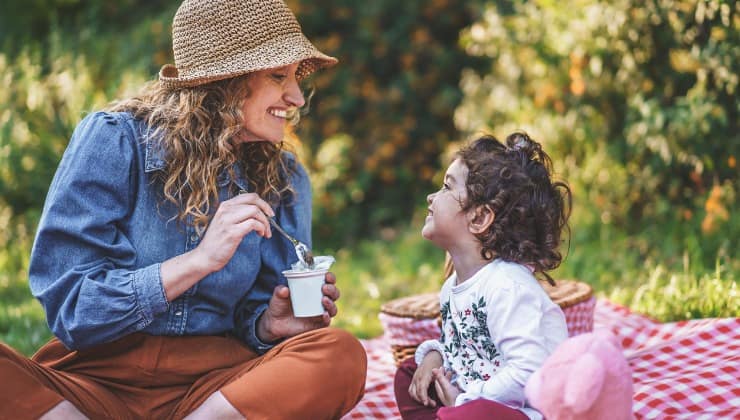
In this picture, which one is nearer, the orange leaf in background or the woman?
the woman

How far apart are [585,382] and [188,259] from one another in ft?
3.69

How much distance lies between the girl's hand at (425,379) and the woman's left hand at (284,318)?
1.04ft

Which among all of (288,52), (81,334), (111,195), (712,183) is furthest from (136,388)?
(712,183)

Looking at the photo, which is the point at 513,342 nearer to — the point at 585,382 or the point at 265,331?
the point at 585,382

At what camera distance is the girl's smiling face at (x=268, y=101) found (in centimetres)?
268

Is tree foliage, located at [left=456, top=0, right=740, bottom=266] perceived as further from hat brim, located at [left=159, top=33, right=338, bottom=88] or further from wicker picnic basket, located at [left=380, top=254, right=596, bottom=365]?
hat brim, located at [left=159, top=33, right=338, bottom=88]

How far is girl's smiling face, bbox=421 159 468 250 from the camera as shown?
8.27 feet

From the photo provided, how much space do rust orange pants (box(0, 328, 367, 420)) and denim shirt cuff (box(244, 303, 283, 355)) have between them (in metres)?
0.10

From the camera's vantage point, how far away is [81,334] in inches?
92.9

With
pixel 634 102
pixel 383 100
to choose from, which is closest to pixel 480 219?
pixel 634 102

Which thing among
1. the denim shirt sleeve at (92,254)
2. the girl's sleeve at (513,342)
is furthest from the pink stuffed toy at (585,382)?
the denim shirt sleeve at (92,254)

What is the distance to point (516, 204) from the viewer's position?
2471 millimetres

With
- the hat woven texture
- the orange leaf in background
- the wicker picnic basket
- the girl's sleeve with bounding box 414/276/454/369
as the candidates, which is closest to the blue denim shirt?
the hat woven texture

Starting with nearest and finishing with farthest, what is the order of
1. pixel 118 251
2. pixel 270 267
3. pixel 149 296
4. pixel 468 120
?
pixel 149 296, pixel 118 251, pixel 270 267, pixel 468 120
